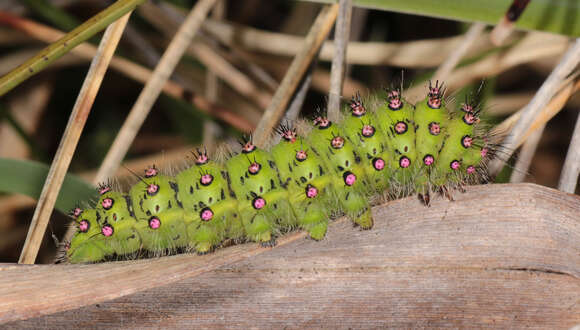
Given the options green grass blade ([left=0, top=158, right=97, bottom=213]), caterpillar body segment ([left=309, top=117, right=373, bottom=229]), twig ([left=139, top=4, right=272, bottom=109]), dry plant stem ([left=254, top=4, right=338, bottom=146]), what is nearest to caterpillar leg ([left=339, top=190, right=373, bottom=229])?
caterpillar body segment ([left=309, top=117, right=373, bottom=229])

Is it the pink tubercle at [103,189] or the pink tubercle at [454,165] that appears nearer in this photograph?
the pink tubercle at [454,165]

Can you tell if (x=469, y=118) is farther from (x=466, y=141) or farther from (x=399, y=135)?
(x=399, y=135)

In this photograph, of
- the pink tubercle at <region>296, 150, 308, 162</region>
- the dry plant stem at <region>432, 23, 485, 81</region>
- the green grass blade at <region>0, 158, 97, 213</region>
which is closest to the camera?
the pink tubercle at <region>296, 150, 308, 162</region>

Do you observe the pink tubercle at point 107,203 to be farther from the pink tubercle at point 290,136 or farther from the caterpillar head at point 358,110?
the caterpillar head at point 358,110

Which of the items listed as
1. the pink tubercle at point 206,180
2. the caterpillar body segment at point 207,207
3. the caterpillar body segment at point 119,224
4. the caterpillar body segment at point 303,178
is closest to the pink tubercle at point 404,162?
the caterpillar body segment at point 303,178

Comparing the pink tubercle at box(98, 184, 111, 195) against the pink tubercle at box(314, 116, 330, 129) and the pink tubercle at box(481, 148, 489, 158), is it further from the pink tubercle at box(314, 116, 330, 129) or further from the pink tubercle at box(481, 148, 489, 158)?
the pink tubercle at box(481, 148, 489, 158)
